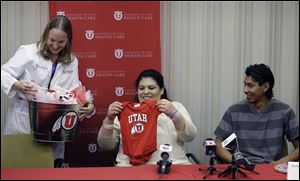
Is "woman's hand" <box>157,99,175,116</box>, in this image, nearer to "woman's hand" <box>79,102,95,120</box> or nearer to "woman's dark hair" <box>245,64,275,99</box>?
"woman's hand" <box>79,102,95,120</box>

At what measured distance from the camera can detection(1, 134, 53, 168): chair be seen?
2555 millimetres

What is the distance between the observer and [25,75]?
2680 mm

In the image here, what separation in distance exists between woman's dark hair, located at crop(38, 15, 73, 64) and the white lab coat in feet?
0.13

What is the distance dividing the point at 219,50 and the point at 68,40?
4.57ft

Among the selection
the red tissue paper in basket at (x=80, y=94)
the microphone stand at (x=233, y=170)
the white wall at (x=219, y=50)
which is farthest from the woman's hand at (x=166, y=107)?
the white wall at (x=219, y=50)

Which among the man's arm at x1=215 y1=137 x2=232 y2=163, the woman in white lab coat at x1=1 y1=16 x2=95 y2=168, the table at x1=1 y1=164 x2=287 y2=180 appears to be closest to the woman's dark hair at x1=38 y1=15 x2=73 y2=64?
the woman in white lab coat at x1=1 y1=16 x2=95 y2=168

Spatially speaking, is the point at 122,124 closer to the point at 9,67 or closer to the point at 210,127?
the point at 9,67

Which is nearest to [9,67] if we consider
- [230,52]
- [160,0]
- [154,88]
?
[154,88]

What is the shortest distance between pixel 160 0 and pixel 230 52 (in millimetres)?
758

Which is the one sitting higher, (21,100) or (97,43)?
(97,43)

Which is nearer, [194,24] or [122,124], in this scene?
[122,124]

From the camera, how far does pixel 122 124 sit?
2.56 metres

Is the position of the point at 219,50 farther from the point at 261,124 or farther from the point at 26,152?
the point at 26,152

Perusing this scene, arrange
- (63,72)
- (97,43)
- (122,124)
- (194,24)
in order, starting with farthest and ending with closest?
(194,24), (97,43), (63,72), (122,124)
